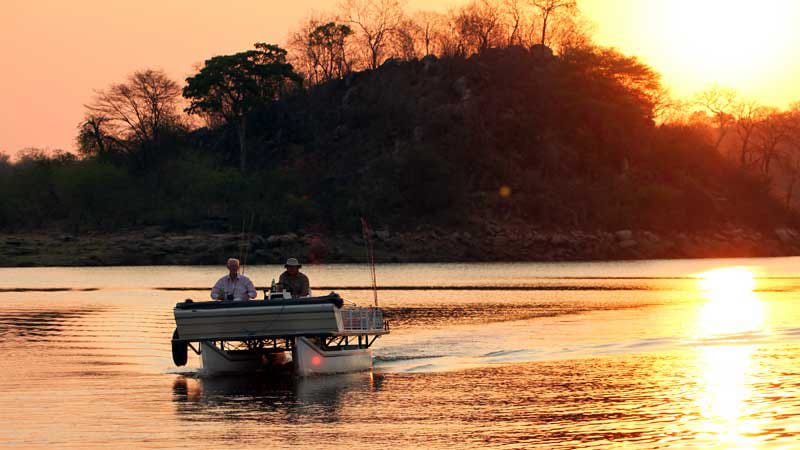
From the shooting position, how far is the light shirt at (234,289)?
90.2ft

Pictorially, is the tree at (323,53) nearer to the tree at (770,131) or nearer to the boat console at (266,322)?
the tree at (770,131)

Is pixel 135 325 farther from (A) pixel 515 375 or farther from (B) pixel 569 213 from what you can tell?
(B) pixel 569 213

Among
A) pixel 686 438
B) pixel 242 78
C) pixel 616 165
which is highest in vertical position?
pixel 242 78

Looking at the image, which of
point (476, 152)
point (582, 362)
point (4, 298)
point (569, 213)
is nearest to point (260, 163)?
point (476, 152)

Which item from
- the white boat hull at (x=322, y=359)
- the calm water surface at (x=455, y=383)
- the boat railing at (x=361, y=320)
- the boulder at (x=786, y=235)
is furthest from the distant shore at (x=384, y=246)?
the white boat hull at (x=322, y=359)

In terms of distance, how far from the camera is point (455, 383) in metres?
27.0

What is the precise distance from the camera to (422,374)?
29.2m

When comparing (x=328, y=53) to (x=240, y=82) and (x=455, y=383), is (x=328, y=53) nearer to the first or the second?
(x=240, y=82)

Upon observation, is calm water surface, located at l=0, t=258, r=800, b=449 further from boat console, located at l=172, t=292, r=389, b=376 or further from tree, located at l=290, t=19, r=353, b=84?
Result: tree, located at l=290, t=19, r=353, b=84

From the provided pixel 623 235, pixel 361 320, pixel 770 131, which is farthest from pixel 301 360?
pixel 770 131

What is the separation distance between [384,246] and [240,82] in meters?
29.2

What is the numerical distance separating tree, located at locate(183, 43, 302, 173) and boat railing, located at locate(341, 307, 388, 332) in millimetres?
99031

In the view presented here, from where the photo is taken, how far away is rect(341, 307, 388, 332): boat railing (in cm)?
2841

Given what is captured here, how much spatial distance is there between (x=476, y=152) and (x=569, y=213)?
40.5 ft
